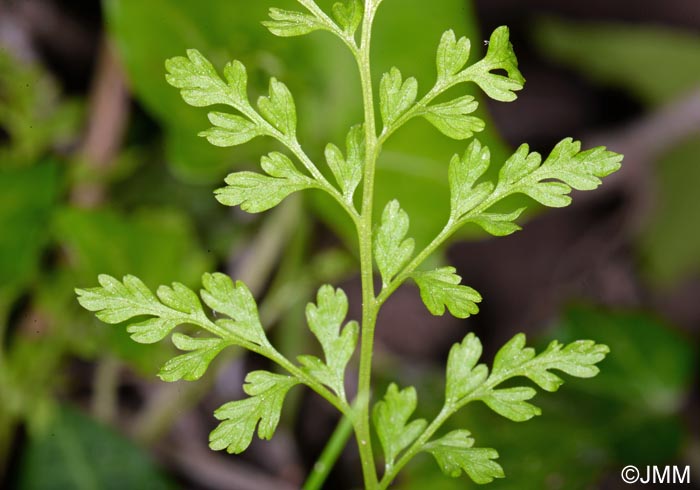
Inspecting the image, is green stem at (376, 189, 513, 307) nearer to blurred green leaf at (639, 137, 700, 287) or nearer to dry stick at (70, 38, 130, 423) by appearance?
dry stick at (70, 38, 130, 423)

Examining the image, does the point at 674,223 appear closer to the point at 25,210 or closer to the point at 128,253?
the point at 128,253

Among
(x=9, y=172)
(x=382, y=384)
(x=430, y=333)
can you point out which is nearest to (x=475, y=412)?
(x=382, y=384)

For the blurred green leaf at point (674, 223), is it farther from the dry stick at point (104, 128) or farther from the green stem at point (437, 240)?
the green stem at point (437, 240)

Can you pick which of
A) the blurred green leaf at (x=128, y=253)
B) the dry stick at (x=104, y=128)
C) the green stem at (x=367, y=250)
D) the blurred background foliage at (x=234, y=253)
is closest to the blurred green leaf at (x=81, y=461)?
the blurred background foliage at (x=234, y=253)

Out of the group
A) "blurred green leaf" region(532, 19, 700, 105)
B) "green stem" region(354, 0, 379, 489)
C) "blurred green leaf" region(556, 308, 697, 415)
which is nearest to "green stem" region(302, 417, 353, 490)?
"green stem" region(354, 0, 379, 489)

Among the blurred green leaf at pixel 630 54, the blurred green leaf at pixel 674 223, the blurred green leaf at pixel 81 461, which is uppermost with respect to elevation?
the blurred green leaf at pixel 630 54
